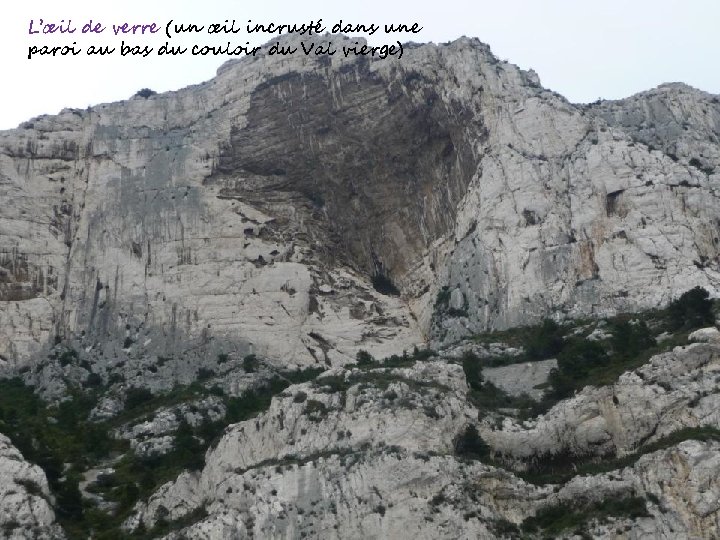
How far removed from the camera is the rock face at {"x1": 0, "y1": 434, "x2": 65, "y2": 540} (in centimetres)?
4116

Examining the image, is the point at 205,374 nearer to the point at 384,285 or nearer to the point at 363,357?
the point at 363,357

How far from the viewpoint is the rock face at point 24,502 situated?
135ft

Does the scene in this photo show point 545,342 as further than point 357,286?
No

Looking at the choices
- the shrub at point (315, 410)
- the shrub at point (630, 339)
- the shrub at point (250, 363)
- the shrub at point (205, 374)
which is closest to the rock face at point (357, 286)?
the shrub at point (205, 374)

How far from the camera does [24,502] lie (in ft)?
138

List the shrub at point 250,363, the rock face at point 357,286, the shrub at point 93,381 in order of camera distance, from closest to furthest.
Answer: the rock face at point 357,286 < the shrub at point 250,363 < the shrub at point 93,381

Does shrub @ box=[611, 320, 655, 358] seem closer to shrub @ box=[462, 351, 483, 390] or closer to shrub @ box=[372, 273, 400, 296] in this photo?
shrub @ box=[462, 351, 483, 390]

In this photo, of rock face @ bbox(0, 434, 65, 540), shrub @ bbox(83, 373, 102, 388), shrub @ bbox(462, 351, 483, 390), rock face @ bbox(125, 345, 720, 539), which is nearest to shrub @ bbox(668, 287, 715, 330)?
rock face @ bbox(125, 345, 720, 539)

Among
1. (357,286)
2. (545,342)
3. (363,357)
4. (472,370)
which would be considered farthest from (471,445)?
(357,286)

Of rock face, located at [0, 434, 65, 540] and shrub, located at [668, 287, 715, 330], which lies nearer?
rock face, located at [0, 434, 65, 540]

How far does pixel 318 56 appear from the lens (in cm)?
7262

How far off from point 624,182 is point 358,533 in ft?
91.1

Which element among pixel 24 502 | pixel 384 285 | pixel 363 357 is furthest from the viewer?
pixel 384 285

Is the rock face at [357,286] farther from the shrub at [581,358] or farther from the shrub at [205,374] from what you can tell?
the shrub at [581,358]
